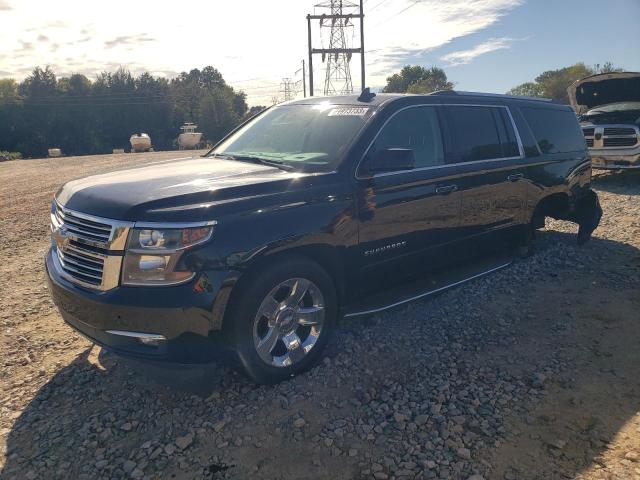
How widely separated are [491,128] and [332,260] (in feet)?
8.38

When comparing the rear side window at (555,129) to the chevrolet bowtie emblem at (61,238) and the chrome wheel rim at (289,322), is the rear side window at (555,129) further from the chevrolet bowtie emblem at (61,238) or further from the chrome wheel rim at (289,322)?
the chevrolet bowtie emblem at (61,238)

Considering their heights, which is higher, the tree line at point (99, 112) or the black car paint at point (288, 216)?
the tree line at point (99, 112)

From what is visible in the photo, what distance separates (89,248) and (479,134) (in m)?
3.67

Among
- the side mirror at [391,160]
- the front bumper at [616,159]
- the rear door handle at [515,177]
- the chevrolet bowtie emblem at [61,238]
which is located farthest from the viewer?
the front bumper at [616,159]

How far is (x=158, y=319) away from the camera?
2893 millimetres

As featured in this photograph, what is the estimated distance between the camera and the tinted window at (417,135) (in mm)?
4055

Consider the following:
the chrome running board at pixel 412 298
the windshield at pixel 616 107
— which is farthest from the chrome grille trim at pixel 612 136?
the chrome running board at pixel 412 298

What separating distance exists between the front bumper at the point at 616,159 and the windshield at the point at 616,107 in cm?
134

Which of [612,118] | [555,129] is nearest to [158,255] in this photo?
[555,129]

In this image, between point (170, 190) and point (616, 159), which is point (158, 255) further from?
point (616, 159)

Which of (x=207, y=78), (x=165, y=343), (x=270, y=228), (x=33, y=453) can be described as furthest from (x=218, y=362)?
(x=207, y=78)

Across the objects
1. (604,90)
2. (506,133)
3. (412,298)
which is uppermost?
(604,90)

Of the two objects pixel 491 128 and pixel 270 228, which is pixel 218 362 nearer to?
pixel 270 228

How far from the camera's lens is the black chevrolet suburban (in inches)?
115
